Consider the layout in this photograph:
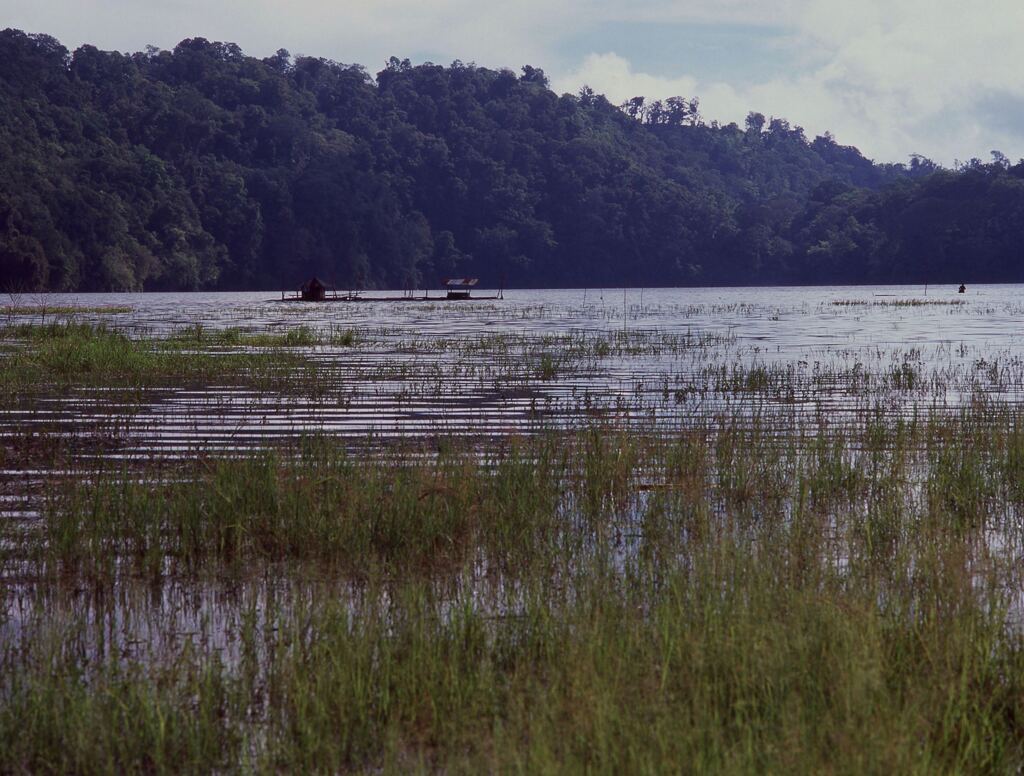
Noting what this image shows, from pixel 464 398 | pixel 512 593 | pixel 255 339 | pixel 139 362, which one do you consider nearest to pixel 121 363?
pixel 139 362

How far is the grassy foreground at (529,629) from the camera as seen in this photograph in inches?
185

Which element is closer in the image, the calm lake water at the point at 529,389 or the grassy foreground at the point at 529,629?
the grassy foreground at the point at 529,629

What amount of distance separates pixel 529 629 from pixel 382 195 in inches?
5404

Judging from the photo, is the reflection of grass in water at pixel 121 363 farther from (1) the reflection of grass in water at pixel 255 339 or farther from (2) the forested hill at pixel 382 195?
(2) the forested hill at pixel 382 195

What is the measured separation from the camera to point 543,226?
494 ft

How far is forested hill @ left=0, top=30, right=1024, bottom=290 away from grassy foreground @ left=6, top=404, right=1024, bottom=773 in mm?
94206

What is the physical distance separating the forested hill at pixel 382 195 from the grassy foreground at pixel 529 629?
309 feet

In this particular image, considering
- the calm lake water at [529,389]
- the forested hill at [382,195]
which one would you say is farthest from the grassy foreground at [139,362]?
the forested hill at [382,195]

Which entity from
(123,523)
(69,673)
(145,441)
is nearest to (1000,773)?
(69,673)

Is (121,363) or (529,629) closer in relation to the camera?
(529,629)

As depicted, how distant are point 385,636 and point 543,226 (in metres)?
147

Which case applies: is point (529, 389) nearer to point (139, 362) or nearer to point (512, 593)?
point (139, 362)

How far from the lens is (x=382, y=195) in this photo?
14000cm

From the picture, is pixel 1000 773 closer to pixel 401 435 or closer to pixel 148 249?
pixel 401 435
